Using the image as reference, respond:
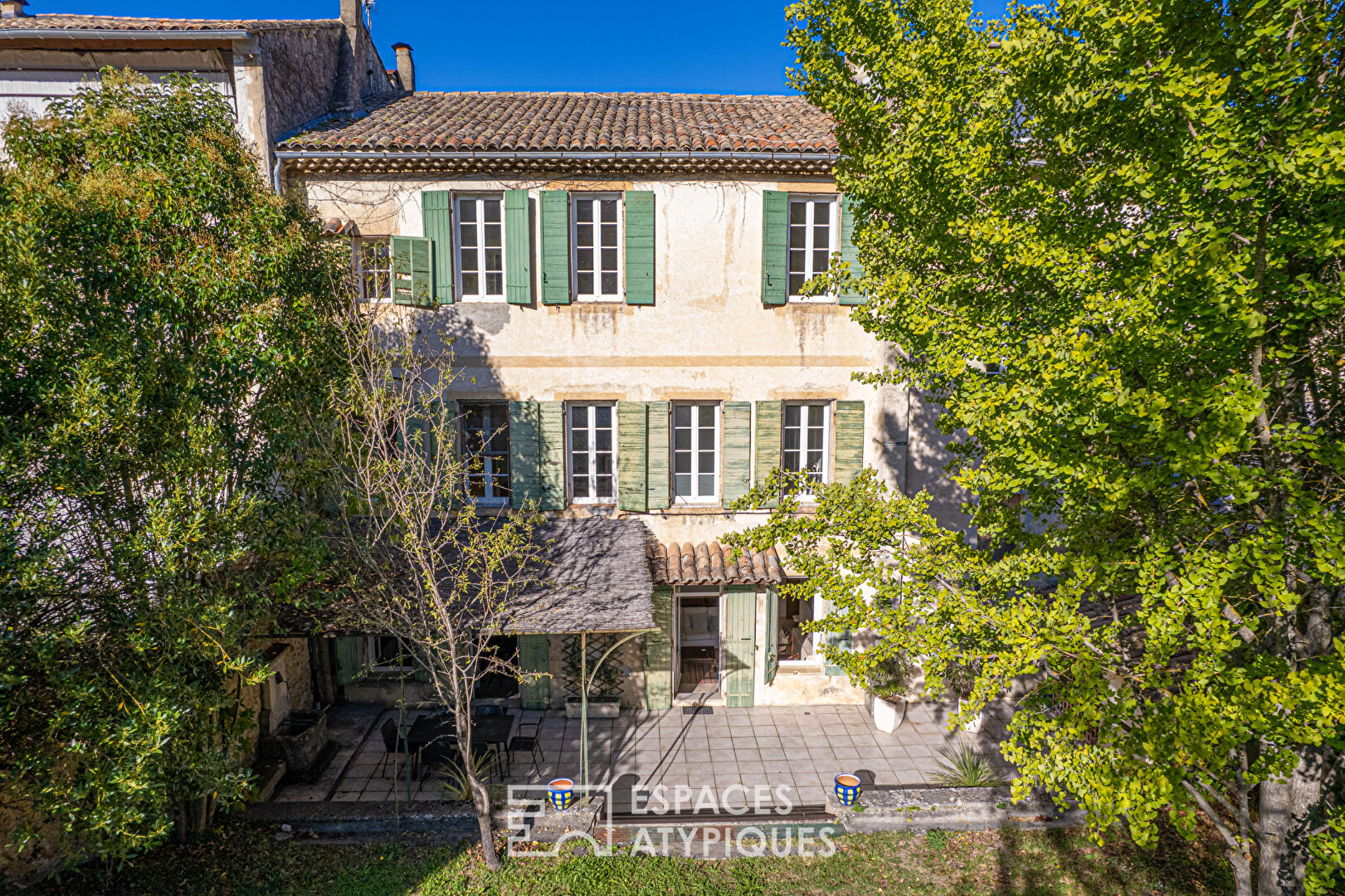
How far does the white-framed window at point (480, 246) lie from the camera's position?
457 inches

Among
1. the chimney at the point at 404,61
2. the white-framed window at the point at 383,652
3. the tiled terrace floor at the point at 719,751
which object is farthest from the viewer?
the chimney at the point at 404,61

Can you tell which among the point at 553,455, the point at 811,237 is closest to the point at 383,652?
the point at 553,455

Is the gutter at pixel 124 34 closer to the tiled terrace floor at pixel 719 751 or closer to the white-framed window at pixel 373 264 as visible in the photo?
the white-framed window at pixel 373 264

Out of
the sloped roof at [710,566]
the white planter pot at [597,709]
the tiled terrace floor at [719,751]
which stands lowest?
the tiled terrace floor at [719,751]

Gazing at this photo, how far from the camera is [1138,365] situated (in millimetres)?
5320

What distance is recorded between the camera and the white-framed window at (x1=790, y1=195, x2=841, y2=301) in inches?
463

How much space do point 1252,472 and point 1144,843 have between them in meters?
3.06

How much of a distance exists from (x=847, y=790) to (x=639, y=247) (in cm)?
939

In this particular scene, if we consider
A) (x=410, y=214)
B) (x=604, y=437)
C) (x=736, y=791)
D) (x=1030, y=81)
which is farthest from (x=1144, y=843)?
(x=410, y=214)

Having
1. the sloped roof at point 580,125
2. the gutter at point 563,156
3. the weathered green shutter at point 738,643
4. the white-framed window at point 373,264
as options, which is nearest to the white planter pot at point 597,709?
the weathered green shutter at point 738,643

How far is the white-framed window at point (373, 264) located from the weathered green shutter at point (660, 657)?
7455mm

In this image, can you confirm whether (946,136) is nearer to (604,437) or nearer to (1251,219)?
(1251,219)

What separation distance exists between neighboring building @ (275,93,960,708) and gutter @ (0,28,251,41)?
1.63 metres

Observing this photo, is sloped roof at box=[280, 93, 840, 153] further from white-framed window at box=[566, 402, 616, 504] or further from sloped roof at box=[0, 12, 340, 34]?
white-framed window at box=[566, 402, 616, 504]
